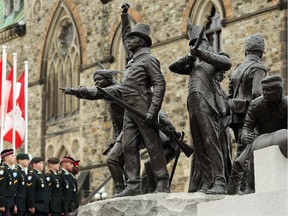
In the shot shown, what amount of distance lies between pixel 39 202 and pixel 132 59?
4157 millimetres

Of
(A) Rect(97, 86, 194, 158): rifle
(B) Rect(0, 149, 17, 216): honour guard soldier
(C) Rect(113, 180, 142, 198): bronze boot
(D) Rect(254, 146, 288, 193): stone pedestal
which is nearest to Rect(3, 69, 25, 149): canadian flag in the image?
(B) Rect(0, 149, 17, 216): honour guard soldier

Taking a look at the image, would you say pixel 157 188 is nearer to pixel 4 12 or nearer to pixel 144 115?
pixel 144 115

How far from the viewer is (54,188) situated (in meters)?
14.8

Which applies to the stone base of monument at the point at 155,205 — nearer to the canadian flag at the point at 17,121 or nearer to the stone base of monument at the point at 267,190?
the stone base of monument at the point at 267,190

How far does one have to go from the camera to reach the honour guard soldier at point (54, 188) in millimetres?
14797

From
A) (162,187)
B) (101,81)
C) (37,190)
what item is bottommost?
(162,187)

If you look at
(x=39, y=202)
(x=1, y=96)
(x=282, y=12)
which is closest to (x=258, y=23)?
(x=282, y=12)

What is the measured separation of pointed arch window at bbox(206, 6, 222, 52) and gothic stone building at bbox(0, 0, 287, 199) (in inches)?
1.0

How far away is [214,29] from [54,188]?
921 cm

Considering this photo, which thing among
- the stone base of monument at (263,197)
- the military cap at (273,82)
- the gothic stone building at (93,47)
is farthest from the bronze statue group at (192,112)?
the gothic stone building at (93,47)

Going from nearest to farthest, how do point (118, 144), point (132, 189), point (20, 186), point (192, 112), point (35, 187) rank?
point (192, 112) → point (132, 189) → point (118, 144) → point (20, 186) → point (35, 187)

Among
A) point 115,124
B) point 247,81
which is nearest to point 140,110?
point 115,124

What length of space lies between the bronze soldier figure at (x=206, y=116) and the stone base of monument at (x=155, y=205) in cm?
36

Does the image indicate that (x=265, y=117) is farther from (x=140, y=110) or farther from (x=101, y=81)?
(x=101, y=81)
